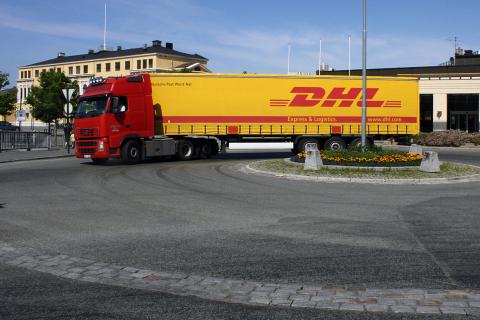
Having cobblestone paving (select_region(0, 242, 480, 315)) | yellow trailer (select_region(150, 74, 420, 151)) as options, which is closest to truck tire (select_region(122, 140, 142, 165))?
yellow trailer (select_region(150, 74, 420, 151))

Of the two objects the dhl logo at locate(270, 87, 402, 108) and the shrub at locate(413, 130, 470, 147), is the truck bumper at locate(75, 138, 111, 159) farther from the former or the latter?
the shrub at locate(413, 130, 470, 147)

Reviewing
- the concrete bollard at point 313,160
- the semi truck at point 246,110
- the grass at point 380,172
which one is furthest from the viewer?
the semi truck at point 246,110

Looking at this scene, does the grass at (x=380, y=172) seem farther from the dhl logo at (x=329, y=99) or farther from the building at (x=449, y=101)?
the building at (x=449, y=101)

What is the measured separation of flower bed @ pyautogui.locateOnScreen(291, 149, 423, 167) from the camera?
17234 mm

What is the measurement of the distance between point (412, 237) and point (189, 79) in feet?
59.2

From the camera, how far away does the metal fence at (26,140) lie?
31.5 meters

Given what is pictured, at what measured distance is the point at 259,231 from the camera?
821cm

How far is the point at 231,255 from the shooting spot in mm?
6668

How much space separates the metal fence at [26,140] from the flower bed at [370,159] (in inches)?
837

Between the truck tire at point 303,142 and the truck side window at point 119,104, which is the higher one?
the truck side window at point 119,104

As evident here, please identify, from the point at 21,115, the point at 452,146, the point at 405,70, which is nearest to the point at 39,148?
the point at 21,115

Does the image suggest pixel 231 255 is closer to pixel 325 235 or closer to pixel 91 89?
pixel 325 235

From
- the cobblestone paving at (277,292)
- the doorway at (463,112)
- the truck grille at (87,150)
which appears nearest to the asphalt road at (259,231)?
the cobblestone paving at (277,292)

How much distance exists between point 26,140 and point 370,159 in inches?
929
